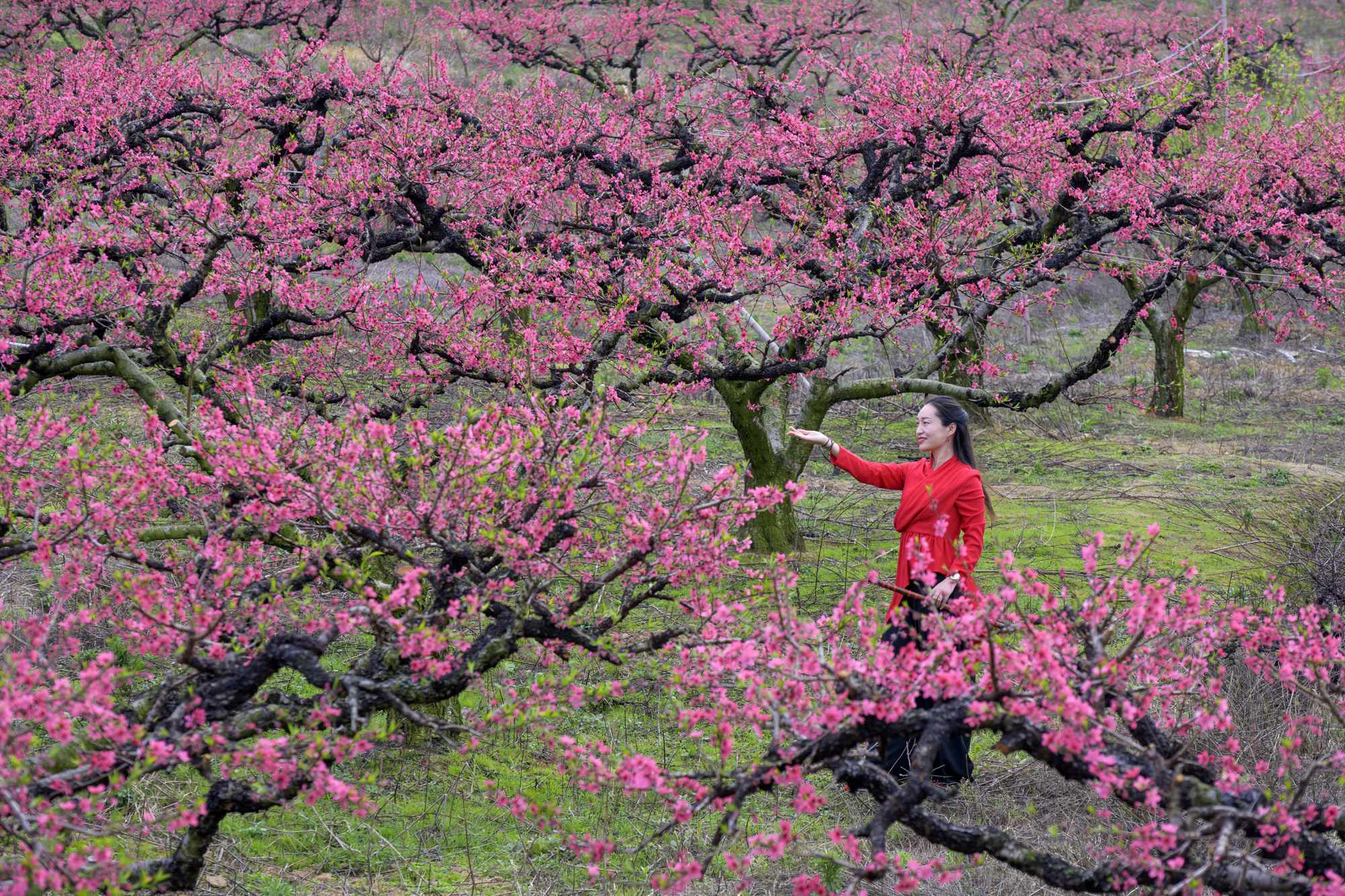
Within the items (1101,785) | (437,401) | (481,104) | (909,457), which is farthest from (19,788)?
(481,104)

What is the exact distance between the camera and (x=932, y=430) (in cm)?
532

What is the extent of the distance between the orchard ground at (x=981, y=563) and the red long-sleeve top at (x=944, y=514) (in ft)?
4.26

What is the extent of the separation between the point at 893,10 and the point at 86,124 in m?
29.3

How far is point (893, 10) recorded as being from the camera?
109 ft

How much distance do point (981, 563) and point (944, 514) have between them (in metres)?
4.92

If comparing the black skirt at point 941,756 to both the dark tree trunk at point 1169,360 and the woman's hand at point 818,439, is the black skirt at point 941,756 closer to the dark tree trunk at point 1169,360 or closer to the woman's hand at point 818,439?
the woman's hand at point 818,439


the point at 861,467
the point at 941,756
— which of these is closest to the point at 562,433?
the point at 861,467

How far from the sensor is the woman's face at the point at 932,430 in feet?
17.4

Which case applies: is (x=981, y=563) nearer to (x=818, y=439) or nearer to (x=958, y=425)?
(x=958, y=425)

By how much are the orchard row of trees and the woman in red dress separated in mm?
754

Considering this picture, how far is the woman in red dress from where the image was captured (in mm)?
5258

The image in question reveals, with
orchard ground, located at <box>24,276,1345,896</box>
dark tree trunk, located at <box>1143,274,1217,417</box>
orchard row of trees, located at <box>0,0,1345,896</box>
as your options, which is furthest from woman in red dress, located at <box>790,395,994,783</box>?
dark tree trunk, located at <box>1143,274,1217,417</box>

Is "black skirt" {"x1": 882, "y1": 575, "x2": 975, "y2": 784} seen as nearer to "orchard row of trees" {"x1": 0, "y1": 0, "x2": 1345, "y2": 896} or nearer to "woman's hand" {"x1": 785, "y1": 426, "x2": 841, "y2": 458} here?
"orchard row of trees" {"x1": 0, "y1": 0, "x2": 1345, "y2": 896}

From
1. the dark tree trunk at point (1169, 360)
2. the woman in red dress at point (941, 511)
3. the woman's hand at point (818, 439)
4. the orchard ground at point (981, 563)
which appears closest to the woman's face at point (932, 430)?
the woman in red dress at point (941, 511)
